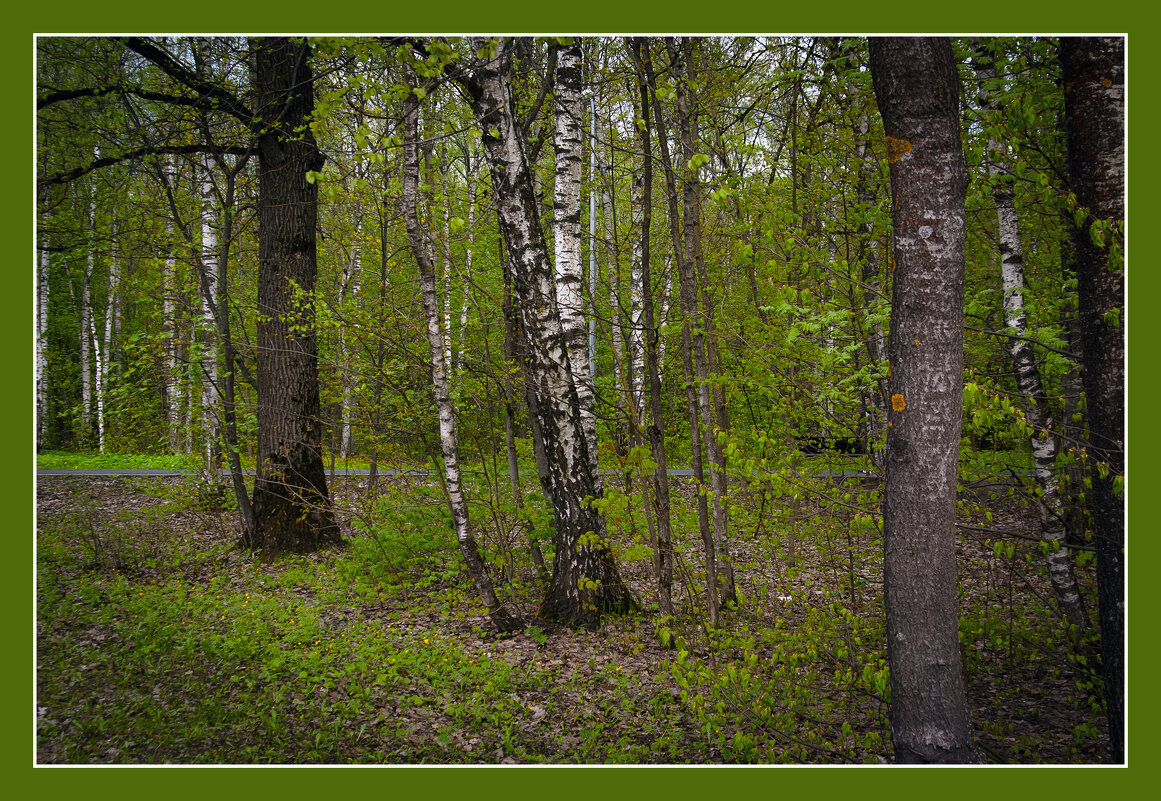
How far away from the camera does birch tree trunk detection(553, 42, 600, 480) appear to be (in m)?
5.22

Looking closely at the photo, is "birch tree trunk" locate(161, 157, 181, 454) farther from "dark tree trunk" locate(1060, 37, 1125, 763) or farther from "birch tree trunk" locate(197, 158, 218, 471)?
"dark tree trunk" locate(1060, 37, 1125, 763)

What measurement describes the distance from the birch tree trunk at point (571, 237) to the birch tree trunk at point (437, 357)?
42.3 inches

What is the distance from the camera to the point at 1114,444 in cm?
315

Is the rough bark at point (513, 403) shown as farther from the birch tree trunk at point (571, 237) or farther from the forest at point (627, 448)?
the birch tree trunk at point (571, 237)

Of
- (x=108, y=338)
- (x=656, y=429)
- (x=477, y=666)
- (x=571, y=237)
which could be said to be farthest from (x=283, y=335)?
(x=108, y=338)

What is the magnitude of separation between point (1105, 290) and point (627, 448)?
3.34 metres

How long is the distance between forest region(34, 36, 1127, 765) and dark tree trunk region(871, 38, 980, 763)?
0.05 ft

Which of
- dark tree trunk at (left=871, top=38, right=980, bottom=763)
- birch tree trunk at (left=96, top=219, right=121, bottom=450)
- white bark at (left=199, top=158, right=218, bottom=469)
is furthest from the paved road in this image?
dark tree trunk at (left=871, top=38, right=980, bottom=763)

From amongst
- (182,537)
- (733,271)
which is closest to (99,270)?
(182,537)

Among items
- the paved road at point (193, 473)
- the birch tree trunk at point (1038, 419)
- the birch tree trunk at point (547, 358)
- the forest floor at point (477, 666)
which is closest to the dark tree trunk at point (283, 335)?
the forest floor at point (477, 666)

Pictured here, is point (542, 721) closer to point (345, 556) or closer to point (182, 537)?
point (345, 556)

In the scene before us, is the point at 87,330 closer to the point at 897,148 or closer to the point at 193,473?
the point at 193,473

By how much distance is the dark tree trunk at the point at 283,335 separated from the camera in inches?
285

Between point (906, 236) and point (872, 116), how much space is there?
4.00m
